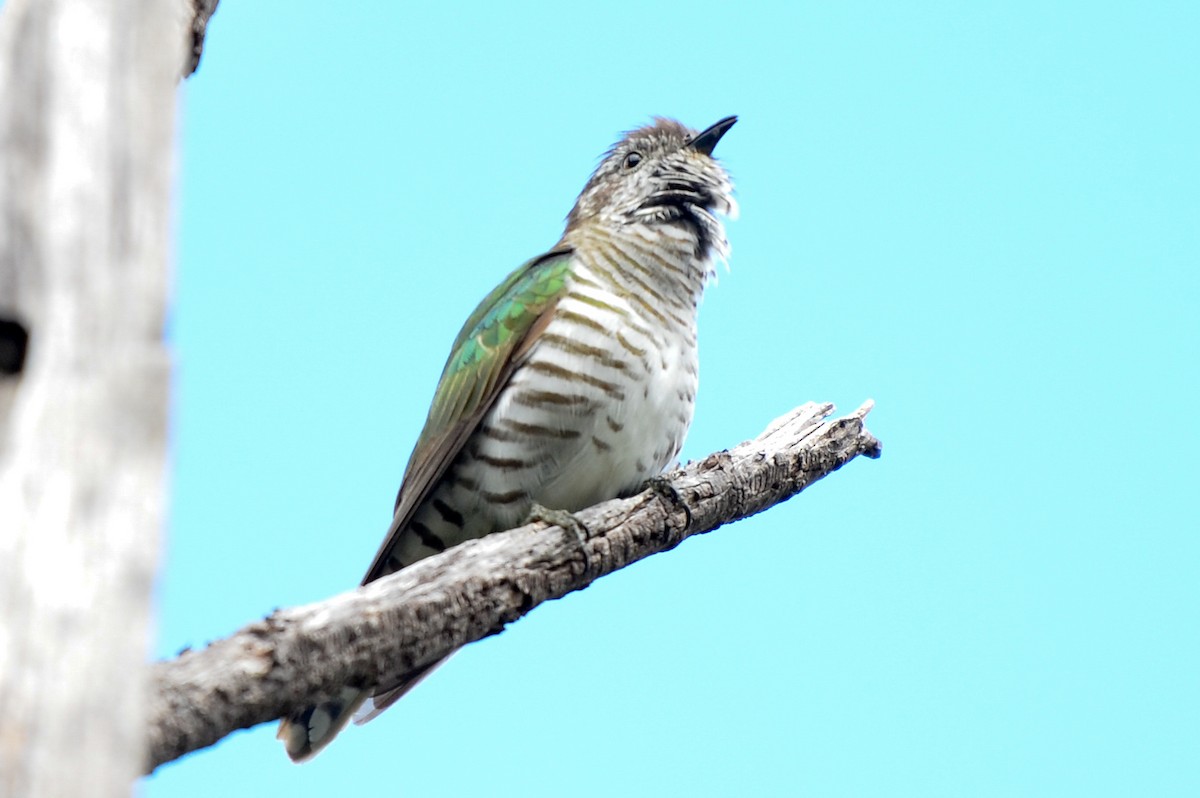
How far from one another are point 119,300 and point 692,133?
5.09 meters

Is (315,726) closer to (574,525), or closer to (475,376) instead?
(574,525)

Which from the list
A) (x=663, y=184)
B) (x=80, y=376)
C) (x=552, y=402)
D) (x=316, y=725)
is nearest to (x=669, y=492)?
(x=552, y=402)

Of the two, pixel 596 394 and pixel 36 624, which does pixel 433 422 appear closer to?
pixel 596 394

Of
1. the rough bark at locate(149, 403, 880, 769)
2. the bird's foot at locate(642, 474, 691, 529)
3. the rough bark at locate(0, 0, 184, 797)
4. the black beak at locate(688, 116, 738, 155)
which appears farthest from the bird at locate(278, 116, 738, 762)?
the rough bark at locate(0, 0, 184, 797)

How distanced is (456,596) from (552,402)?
60.3 inches

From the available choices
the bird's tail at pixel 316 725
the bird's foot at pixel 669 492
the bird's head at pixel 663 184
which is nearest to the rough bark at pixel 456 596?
the bird's foot at pixel 669 492

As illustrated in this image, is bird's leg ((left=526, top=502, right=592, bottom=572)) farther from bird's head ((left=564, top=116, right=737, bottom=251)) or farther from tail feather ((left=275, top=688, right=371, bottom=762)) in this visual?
bird's head ((left=564, top=116, right=737, bottom=251))

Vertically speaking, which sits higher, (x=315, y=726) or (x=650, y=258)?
(x=650, y=258)

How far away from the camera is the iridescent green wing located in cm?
526

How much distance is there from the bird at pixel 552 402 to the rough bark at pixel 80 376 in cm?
279

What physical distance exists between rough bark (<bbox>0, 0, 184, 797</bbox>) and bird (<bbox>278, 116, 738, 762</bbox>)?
9.16ft

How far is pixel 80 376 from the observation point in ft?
6.70

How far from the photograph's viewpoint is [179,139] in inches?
92.9

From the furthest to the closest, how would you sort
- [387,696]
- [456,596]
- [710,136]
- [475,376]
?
[710,136]
[475,376]
[387,696]
[456,596]
